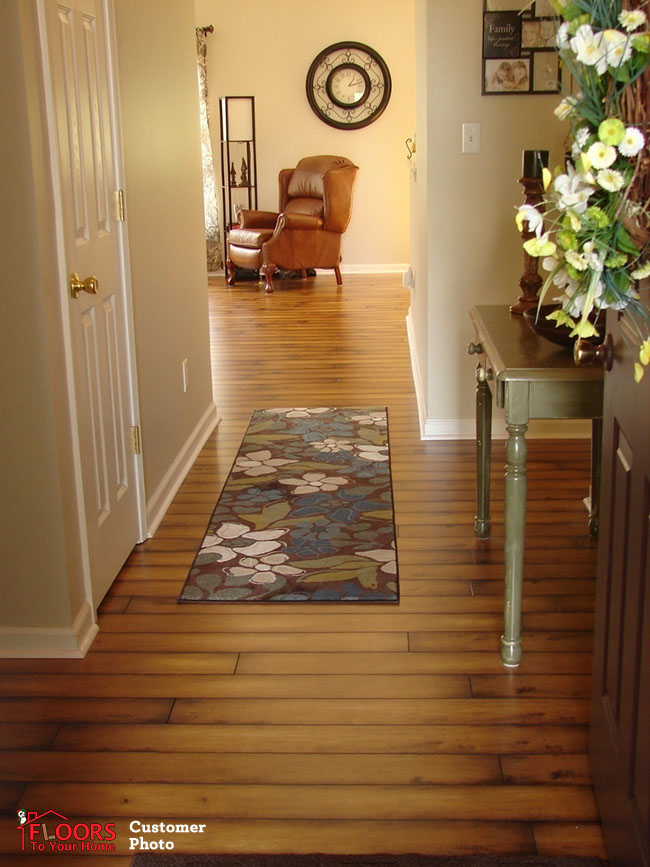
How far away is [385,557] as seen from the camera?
3.18 m

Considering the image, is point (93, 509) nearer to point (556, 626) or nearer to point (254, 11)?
point (556, 626)

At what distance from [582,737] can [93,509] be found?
4.77 feet

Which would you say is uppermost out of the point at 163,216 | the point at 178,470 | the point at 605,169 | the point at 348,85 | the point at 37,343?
the point at 348,85

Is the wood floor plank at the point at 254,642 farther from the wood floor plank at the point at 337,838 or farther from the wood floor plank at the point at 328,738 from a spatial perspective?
the wood floor plank at the point at 337,838

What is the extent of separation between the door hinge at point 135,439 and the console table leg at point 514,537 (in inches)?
54.4

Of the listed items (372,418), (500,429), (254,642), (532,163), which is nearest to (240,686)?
(254,642)

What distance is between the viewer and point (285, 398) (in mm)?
5203

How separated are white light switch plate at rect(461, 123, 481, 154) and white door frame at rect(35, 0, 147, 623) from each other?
1617mm

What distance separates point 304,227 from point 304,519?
18.3ft

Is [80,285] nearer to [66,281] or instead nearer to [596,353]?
[66,281]

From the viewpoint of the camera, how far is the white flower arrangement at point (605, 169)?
1.30 m

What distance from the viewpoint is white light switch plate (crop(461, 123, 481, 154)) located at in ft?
13.5

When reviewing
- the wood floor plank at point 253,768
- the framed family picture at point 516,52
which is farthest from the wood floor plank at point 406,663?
the framed family picture at point 516,52

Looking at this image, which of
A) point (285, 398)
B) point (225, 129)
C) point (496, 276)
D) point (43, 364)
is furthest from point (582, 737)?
point (225, 129)
